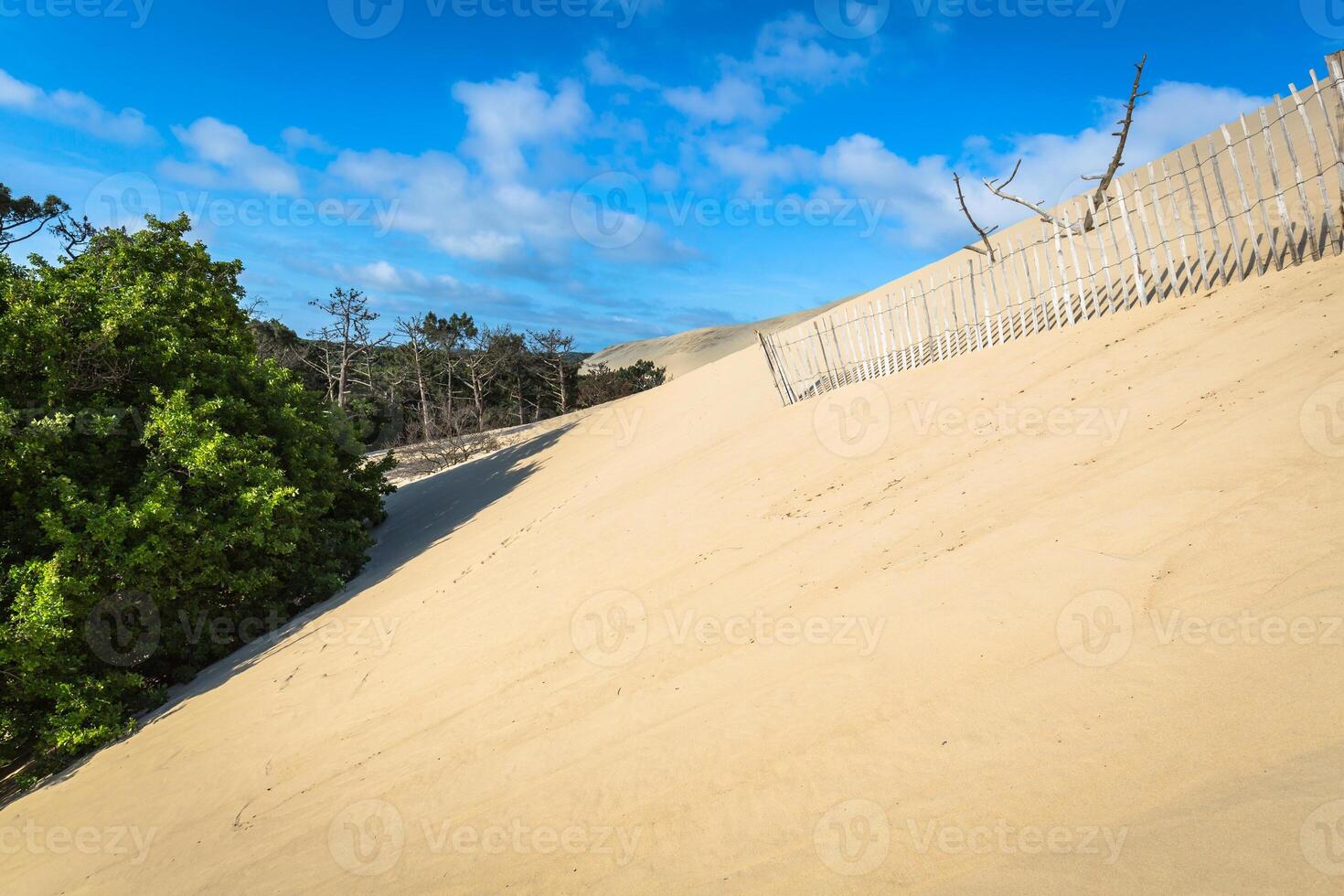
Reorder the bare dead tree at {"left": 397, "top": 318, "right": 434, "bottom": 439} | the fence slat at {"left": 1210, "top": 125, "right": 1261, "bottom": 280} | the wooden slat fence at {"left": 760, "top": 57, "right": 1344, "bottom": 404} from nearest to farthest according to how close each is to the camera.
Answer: the wooden slat fence at {"left": 760, "top": 57, "right": 1344, "bottom": 404} < the fence slat at {"left": 1210, "top": 125, "right": 1261, "bottom": 280} < the bare dead tree at {"left": 397, "top": 318, "right": 434, "bottom": 439}

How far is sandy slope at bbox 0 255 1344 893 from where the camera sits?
7.51 ft

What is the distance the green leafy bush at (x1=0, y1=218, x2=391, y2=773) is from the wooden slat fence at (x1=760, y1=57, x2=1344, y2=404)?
8482 millimetres

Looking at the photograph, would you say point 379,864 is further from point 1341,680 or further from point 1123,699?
point 1341,680

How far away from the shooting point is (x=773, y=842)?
103 inches

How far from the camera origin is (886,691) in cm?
323

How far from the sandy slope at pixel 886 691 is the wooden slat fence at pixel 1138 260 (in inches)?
20.7

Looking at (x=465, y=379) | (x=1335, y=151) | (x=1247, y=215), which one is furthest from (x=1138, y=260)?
(x=465, y=379)

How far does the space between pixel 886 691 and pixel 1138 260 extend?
6491 mm

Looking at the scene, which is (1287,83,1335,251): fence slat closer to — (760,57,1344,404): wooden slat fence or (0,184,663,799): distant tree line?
(760,57,1344,404): wooden slat fence

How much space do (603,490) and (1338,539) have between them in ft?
28.3

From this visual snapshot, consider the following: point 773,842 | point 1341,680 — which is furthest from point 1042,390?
point 773,842

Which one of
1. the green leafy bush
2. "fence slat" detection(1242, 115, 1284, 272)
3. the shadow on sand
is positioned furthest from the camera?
the shadow on sand

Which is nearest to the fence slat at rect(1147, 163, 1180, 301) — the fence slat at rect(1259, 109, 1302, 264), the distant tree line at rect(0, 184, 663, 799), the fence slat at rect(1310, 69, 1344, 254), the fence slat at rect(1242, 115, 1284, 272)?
the fence slat at rect(1242, 115, 1284, 272)

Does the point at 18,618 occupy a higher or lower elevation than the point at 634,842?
higher
